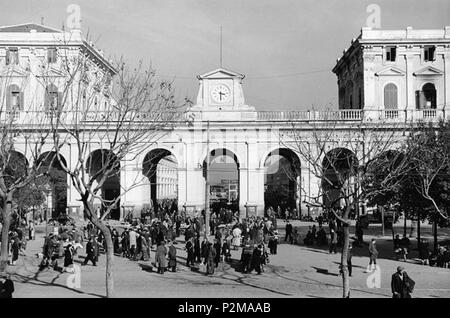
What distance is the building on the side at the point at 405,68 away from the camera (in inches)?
2048

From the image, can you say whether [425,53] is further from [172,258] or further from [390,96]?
[172,258]

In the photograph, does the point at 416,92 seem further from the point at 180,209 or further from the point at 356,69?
the point at 180,209

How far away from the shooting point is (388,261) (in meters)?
24.4

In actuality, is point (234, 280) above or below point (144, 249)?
below

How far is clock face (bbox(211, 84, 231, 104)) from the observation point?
47969 millimetres

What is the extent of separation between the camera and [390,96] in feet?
173

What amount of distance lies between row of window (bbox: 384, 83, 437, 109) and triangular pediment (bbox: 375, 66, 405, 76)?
42.6 inches

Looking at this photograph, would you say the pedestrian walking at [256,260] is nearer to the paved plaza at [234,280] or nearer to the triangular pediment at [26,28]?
the paved plaza at [234,280]

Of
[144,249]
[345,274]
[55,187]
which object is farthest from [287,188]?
[345,274]

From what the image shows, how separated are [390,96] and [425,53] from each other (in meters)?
5.38

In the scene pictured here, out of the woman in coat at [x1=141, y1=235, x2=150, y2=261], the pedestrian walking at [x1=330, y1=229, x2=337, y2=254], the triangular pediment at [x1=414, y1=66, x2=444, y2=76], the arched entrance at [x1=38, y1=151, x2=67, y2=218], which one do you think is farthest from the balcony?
the woman in coat at [x1=141, y1=235, x2=150, y2=261]

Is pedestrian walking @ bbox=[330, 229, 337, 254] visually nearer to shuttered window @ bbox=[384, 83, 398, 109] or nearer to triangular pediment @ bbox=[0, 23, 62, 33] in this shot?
shuttered window @ bbox=[384, 83, 398, 109]

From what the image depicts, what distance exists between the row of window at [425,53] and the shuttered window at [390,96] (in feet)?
8.90

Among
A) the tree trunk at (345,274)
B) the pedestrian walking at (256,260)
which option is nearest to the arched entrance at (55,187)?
the pedestrian walking at (256,260)
